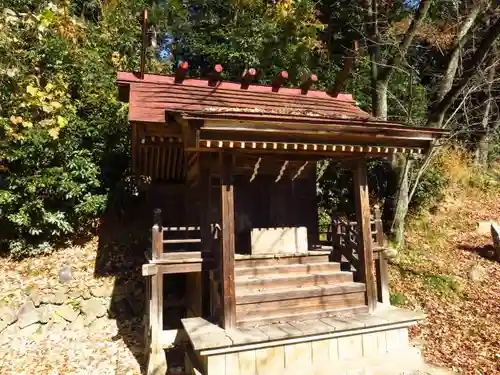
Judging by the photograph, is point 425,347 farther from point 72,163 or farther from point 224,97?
point 72,163

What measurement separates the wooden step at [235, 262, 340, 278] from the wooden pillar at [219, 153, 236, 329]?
2.43ft

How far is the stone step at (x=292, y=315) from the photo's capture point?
5.46 metres

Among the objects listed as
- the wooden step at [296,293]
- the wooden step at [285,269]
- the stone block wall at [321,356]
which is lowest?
the stone block wall at [321,356]

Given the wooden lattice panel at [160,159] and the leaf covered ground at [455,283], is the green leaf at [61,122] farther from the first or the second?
the leaf covered ground at [455,283]

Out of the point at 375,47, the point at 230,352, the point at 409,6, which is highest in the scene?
the point at 409,6

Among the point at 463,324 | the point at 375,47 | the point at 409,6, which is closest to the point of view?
the point at 463,324

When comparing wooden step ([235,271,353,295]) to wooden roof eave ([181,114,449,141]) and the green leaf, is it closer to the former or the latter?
wooden roof eave ([181,114,449,141])

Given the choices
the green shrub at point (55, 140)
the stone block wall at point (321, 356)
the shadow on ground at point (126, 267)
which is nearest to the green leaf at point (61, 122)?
the green shrub at point (55, 140)

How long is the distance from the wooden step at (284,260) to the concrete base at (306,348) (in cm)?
113

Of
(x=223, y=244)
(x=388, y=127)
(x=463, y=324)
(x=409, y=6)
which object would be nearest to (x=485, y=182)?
(x=409, y=6)

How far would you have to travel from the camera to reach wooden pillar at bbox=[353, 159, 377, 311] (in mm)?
6238

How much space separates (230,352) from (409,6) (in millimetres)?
14508

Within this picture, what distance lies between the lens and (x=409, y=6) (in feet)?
46.5

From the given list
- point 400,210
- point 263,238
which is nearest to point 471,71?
point 400,210
